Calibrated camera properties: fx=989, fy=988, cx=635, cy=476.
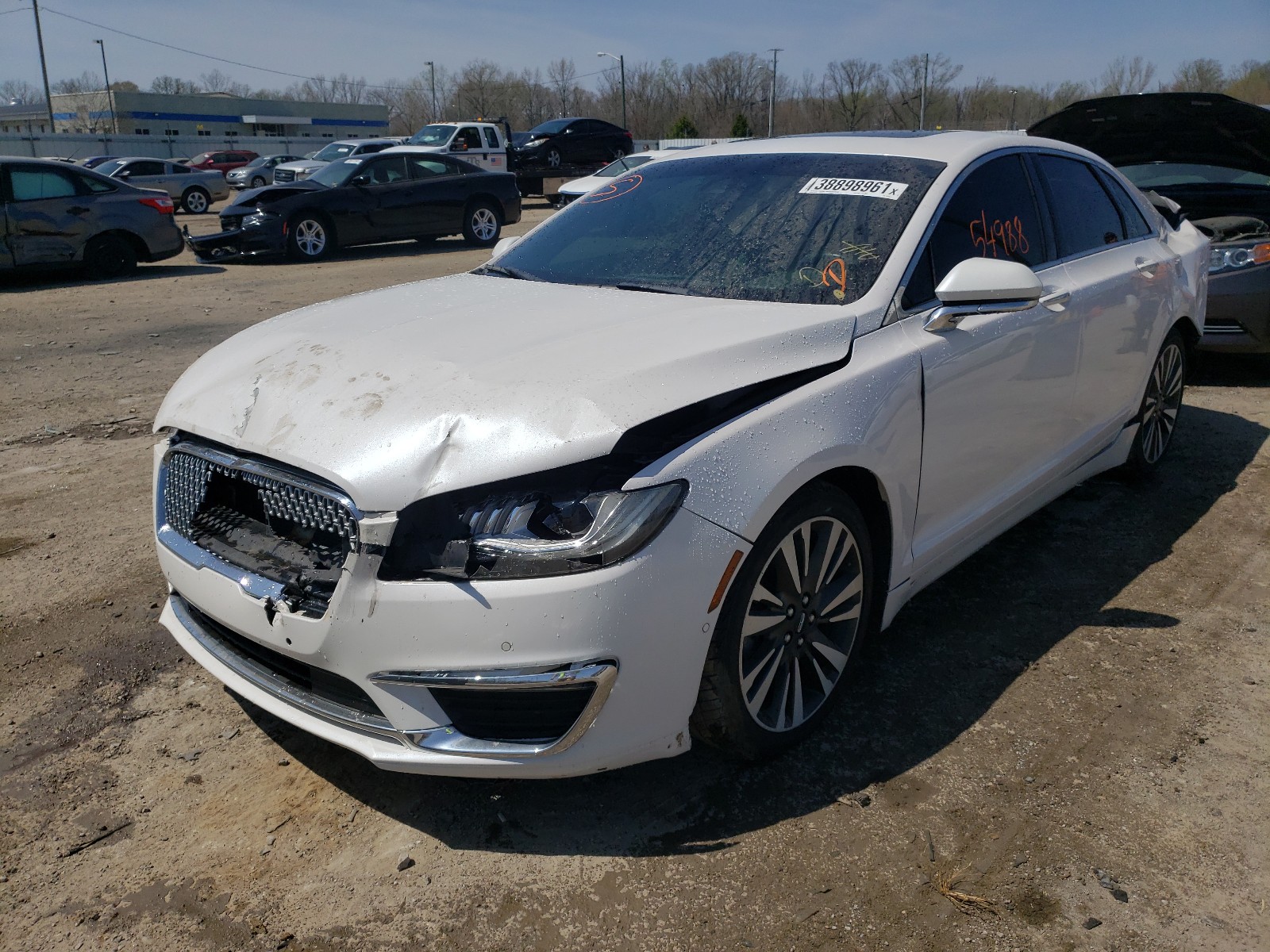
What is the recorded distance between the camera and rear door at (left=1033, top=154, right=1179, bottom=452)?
157 inches

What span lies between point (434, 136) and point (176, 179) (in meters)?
8.27

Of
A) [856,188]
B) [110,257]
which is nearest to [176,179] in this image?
[110,257]

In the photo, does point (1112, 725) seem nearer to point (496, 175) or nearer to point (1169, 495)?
point (1169, 495)

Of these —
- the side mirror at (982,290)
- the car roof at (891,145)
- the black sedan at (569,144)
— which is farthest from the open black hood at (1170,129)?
the black sedan at (569,144)

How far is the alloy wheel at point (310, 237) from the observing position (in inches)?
574

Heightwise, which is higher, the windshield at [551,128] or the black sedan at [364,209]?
the windshield at [551,128]

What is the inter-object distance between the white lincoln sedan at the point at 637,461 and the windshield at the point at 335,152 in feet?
83.5

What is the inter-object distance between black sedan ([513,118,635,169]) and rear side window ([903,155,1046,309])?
24.5 meters

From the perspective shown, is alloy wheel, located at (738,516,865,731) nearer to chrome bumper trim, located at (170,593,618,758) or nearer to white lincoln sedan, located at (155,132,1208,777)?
white lincoln sedan, located at (155,132,1208,777)

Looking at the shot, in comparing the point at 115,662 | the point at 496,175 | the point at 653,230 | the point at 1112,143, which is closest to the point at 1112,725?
the point at 653,230

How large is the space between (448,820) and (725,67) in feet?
294

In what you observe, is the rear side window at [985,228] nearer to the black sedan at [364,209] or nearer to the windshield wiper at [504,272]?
the windshield wiper at [504,272]

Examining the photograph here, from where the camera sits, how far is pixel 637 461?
7.89 feet

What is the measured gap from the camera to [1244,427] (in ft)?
20.0
